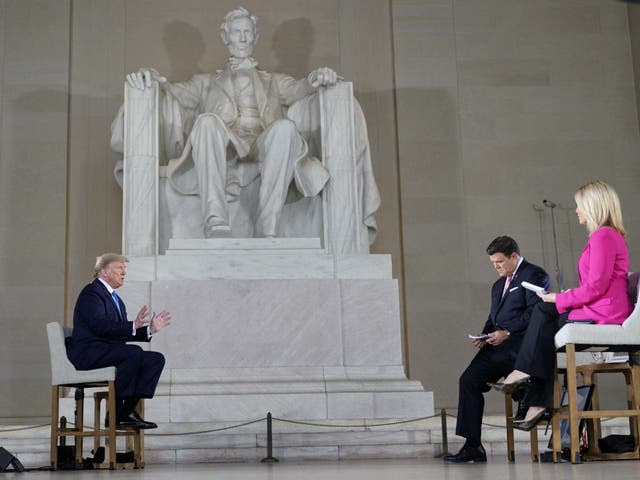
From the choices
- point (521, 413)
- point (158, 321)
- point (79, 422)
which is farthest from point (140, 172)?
point (521, 413)

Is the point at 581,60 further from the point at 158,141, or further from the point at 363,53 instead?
the point at 158,141

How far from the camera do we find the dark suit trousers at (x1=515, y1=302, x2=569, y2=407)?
16.0ft

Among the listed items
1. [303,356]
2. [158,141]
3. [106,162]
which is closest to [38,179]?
[106,162]

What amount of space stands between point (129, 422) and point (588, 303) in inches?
99.3

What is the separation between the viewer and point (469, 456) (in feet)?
17.2

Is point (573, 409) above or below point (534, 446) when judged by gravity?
above

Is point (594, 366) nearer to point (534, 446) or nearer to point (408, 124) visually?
point (534, 446)

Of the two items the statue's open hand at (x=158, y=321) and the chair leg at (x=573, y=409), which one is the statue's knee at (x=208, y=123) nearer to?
the statue's open hand at (x=158, y=321)

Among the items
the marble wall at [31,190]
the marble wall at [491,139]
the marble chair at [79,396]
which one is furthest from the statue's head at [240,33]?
the marble chair at [79,396]

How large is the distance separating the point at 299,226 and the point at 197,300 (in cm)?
128

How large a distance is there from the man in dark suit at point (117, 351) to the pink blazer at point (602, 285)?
7.53ft

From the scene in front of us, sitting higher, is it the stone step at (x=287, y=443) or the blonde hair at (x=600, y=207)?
the blonde hair at (x=600, y=207)

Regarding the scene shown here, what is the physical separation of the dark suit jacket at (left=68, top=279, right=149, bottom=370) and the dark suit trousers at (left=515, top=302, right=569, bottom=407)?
2259 mm

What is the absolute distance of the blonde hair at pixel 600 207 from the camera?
496 cm
